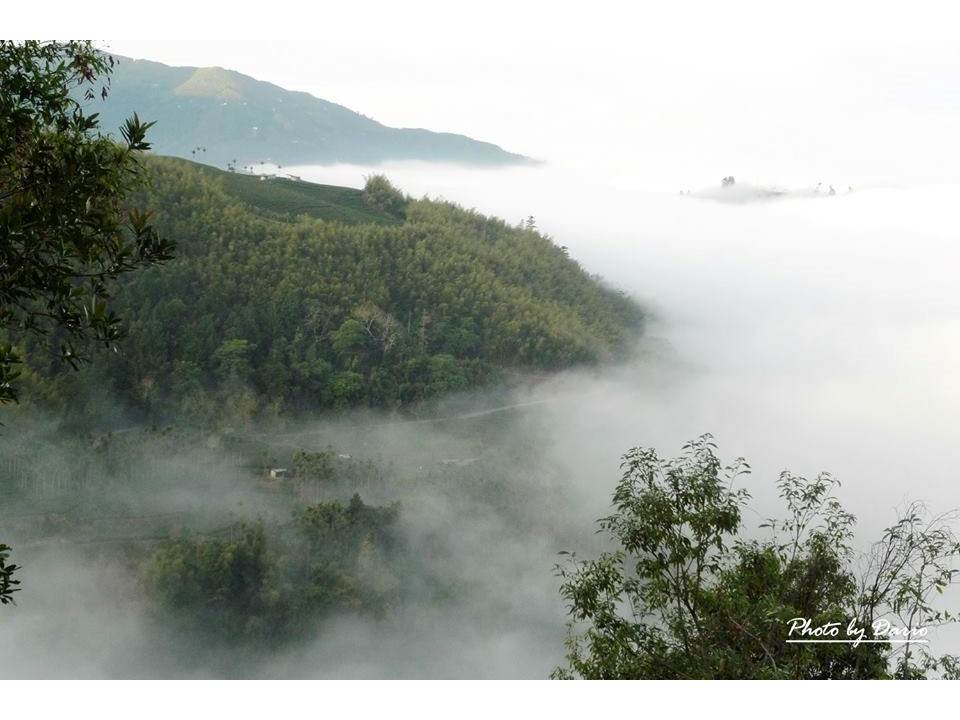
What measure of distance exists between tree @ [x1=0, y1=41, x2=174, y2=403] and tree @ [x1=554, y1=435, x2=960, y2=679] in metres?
2.10

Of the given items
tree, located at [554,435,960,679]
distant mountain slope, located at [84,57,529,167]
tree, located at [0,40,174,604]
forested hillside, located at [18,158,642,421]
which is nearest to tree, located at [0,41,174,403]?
tree, located at [0,40,174,604]

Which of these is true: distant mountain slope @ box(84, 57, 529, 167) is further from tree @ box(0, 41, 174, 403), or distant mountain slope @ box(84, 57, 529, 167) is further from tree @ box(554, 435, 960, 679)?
tree @ box(0, 41, 174, 403)

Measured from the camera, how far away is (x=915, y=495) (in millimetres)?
6488

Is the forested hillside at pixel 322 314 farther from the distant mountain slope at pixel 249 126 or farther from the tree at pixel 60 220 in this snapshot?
the tree at pixel 60 220

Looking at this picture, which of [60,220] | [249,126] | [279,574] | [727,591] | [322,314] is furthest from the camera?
[249,126]

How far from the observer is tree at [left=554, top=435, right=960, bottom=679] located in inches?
129

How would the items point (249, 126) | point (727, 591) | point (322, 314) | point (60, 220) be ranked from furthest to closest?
point (249, 126)
point (322, 314)
point (727, 591)
point (60, 220)

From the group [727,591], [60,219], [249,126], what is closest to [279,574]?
[727,591]

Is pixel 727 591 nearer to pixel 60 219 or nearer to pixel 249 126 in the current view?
pixel 60 219

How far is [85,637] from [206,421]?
2.17 meters

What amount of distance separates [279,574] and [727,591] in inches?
190

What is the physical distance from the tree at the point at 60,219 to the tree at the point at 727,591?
6.89ft

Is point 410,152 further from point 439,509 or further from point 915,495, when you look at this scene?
point 915,495

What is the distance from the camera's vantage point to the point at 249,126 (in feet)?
47.1
